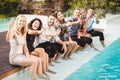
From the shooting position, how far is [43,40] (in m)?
8.38

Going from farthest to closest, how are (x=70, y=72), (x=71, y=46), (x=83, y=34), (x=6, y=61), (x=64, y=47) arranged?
(x=83, y=34), (x=71, y=46), (x=64, y=47), (x=70, y=72), (x=6, y=61)

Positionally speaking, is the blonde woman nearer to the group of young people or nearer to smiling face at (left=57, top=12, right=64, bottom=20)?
the group of young people

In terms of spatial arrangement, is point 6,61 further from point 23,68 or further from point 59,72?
point 59,72

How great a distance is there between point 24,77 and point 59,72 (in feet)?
3.54

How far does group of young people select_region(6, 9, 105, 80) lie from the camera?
23.1ft

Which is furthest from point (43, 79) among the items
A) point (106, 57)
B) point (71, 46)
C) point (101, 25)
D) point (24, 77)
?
point (101, 25)

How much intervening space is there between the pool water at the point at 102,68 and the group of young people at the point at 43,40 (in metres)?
0.60

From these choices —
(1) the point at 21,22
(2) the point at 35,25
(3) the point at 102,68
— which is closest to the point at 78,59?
A: (3) the point at 102,68

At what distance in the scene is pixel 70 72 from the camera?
8.45m

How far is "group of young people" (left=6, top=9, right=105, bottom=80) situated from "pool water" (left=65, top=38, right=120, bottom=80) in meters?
0.60

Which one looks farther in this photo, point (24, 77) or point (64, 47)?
point (64, 47)

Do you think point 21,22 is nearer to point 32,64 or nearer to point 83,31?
point 32,64

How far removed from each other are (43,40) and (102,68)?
69.5 inches

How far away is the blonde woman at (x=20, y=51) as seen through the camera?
695cm
